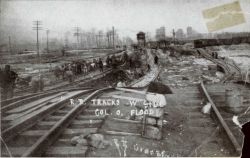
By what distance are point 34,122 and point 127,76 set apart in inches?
49.5

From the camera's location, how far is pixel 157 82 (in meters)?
3.74

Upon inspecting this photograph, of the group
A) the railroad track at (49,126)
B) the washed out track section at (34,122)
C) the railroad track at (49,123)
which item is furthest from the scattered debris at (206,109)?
the washed out track section at (34,122)

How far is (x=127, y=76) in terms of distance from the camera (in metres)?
3.66

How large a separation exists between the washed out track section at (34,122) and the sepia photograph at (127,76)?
12 mm

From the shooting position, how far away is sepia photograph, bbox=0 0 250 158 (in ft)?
10.6

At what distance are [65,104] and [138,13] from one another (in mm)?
1453

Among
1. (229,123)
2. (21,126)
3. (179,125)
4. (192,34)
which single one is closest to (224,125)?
(229,123)

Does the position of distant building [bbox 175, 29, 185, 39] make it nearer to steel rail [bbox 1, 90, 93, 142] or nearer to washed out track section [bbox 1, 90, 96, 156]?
washed out track section [bbox 1, 90, 96, 156]

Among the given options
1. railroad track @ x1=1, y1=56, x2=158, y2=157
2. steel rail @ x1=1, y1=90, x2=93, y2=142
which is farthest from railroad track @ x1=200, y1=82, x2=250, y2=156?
steel rail @ x1=1, y1=90, x2=93, y2=142

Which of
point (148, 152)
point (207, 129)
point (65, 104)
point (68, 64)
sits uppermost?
point (68, 64)

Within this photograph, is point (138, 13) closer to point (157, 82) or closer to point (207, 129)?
point (157, 82)

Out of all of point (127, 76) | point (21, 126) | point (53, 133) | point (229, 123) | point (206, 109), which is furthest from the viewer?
point (127, 76)

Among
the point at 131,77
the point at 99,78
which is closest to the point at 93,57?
the point at 99,78

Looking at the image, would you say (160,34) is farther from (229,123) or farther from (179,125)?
(229,123)
